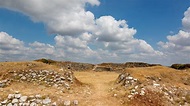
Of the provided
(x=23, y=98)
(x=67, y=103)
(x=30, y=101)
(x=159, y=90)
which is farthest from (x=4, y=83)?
(x=159, y=90)

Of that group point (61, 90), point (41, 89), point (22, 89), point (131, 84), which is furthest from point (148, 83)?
point (22, 89)

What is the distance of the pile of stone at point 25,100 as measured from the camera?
61.8ft

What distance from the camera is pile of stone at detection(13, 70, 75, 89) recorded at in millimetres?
23547

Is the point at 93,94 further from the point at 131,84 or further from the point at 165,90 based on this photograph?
the point at 165,90

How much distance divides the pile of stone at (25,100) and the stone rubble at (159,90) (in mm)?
7169

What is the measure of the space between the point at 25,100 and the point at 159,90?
1199 centimetres

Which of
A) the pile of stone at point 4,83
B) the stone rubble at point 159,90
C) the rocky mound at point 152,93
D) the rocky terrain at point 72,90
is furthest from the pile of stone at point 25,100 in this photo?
the stone rubble at point 159,90

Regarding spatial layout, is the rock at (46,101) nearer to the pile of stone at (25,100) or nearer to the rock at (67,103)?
the pile of stone at (25,100)

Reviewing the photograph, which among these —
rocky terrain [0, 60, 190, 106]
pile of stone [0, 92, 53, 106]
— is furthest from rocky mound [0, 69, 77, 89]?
pile of stone [0, 92, 53, 106]

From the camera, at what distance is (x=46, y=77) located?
966 inches

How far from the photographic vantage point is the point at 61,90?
21844mm

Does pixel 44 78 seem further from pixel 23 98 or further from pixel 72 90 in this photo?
pixel 23 98

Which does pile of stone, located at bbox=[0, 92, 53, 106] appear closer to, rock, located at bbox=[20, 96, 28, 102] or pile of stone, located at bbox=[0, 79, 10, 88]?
rock, located at bbox=[20, 96, 28, 102]

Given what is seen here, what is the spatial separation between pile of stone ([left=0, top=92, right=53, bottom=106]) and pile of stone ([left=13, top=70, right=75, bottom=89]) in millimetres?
3708
